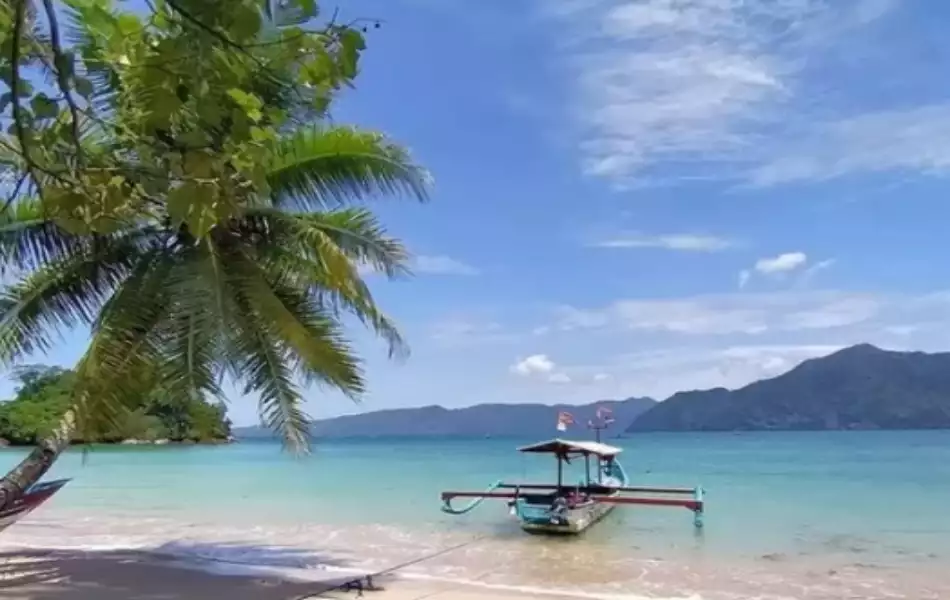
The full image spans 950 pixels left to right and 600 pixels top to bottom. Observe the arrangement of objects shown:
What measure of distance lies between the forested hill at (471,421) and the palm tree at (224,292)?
372ft

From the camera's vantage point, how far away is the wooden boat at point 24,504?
364 inches

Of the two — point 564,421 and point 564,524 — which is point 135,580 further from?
point 564,421

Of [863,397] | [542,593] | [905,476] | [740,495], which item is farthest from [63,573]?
[863,397]

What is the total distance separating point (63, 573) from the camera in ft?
32.7

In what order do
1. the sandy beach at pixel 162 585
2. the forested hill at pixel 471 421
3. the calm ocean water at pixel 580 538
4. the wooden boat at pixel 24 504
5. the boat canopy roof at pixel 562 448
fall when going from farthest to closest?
1. the forested hill at pixel 471 421
2. the boat canopy roof at pixel 562 448
3. the calm ocean water at pixel 580 538
4. the wooden boat at pixel 24 504
5. the sandy beach at pixel 162 585

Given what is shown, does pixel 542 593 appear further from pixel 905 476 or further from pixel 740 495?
pixel 905 476

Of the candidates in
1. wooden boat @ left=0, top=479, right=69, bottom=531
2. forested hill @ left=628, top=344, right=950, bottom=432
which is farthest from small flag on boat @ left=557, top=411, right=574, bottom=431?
forested hill @ left=628, top=344, right=950, bottom=432

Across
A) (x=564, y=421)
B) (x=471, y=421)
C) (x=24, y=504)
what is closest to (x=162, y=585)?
(x=24, y=504)

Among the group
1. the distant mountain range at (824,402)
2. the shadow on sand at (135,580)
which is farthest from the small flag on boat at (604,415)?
the distant mountain range at (824,402)

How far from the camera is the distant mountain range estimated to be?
103 m

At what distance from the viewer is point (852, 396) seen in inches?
4215

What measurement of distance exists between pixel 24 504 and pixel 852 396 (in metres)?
109

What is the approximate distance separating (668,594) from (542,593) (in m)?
1.49

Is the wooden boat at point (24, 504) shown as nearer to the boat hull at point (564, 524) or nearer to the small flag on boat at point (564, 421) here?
the boat hull at point (564, 524)
